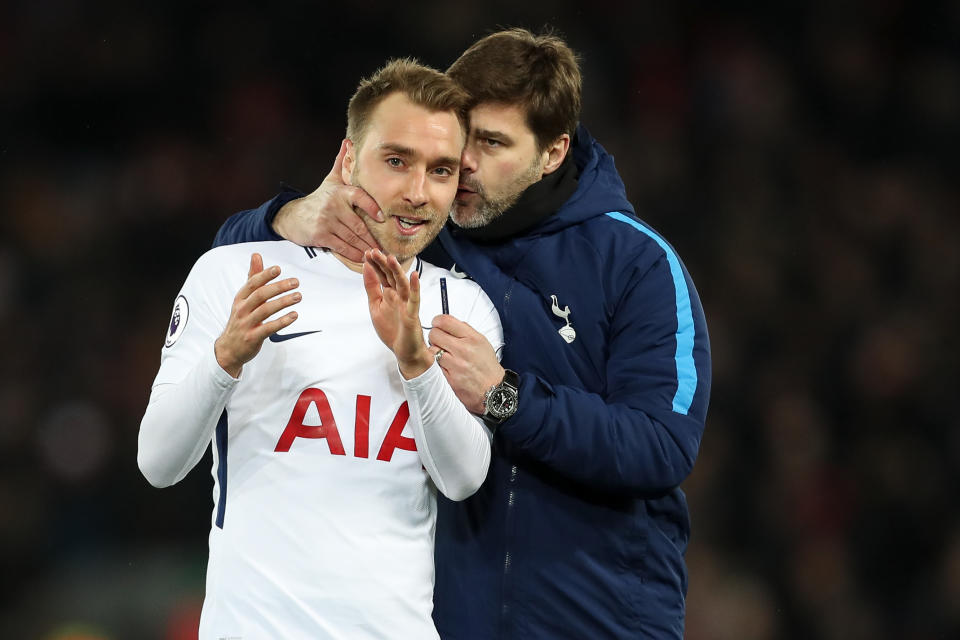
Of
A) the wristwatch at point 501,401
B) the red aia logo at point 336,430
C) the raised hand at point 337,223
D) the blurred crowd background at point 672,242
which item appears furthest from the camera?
the blurred crowd background at point 672,242

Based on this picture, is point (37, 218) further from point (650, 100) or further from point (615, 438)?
point (615, 438)

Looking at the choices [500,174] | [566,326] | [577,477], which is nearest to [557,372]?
[566,326]

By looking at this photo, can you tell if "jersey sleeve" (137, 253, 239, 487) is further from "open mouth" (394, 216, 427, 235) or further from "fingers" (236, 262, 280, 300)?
"open mouth" (394, 216, 427, 235)

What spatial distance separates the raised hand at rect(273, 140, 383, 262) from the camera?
9.25 feet

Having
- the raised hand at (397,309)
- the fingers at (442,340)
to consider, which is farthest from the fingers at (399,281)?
the fingers at (442,340)

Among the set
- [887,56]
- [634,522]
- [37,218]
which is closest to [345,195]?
[634,522]

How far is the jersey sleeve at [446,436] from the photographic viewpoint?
2496 millimetres

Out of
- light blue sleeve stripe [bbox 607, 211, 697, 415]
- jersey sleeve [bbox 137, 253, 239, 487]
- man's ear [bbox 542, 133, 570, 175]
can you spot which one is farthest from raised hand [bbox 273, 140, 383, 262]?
light blue sleeve stripe [bbox 607, 211, 697, 415]

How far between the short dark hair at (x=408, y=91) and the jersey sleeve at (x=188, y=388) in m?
0.55

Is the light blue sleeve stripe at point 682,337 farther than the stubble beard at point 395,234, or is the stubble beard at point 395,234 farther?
the light blue sleeve stripe at point 682,337

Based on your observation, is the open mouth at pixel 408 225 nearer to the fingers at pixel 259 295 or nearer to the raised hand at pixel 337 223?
the raised hand at pixel 337 223

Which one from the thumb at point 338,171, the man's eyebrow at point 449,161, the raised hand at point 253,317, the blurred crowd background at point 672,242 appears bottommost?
the blurred crowd background at point 672,242

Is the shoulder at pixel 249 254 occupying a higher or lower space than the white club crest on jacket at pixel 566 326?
higher

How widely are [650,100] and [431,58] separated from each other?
162 centimetres
